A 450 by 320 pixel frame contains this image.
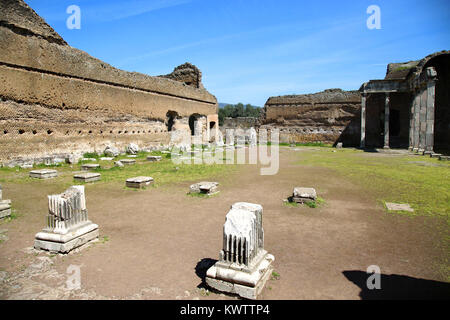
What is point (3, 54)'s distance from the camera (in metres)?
11.3

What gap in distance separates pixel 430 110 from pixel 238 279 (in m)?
20.8

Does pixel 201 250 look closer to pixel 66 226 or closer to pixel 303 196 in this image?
pixel 66 226

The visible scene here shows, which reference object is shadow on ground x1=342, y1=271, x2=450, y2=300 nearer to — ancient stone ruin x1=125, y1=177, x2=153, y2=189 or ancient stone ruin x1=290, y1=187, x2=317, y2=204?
ancient stone ruin x1=290, y1=187, x2=317, y2=204

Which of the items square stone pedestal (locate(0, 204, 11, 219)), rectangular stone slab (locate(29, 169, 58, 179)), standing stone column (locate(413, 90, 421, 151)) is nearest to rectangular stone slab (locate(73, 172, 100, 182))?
rectangular stone slab (locate(29, 169, 58, 179))

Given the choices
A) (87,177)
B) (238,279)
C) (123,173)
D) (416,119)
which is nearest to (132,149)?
(123,173)

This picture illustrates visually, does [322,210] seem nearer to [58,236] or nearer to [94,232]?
[94,232]

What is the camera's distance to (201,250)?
4.38 meters

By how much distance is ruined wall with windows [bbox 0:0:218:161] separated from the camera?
11.6 m

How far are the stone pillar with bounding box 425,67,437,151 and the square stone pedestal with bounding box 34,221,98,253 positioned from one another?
68.7ft

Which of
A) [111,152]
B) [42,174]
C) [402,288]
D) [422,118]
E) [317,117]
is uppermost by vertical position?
Answer: [317,117]

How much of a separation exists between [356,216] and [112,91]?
1462cm

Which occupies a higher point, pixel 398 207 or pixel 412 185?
pixel 412 185

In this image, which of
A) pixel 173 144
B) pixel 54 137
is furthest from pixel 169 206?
pixel 173 144
